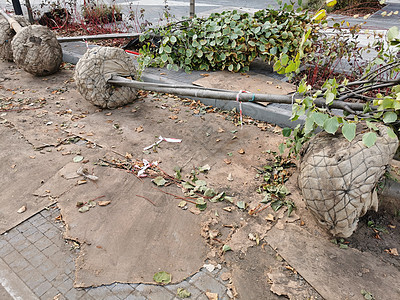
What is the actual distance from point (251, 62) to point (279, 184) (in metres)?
3.45

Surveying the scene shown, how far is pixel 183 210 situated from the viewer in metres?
3.10

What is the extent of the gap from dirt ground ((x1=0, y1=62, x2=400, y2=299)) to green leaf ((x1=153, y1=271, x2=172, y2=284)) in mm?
61

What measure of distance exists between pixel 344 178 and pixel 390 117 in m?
0.62

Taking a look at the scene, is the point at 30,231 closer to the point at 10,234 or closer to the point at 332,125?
the point at 10,234

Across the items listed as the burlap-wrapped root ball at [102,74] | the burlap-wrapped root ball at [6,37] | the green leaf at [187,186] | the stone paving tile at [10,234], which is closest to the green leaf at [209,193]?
the green leaf at [187,186]

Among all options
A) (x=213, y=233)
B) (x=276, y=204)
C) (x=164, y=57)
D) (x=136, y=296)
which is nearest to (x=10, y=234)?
(x=136, y=296)

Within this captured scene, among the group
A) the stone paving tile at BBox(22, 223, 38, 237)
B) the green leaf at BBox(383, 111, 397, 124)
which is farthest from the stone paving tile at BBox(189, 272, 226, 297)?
the green leaf at BBox(383, 111, 397, 124)

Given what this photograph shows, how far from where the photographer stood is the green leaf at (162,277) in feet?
7.93

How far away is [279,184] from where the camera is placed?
3.39 metres

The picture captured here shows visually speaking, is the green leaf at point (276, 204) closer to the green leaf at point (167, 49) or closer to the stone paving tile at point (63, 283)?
the stone paving tile at point (63, 283)

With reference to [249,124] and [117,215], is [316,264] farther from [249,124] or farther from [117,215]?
[249,124]

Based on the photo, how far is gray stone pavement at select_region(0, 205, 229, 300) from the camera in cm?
233

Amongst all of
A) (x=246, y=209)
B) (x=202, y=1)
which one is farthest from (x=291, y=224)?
(x=202, y=1)

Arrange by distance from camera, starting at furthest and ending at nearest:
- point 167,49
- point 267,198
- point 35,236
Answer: point 167,49 < point 267,198 < point 35,236
